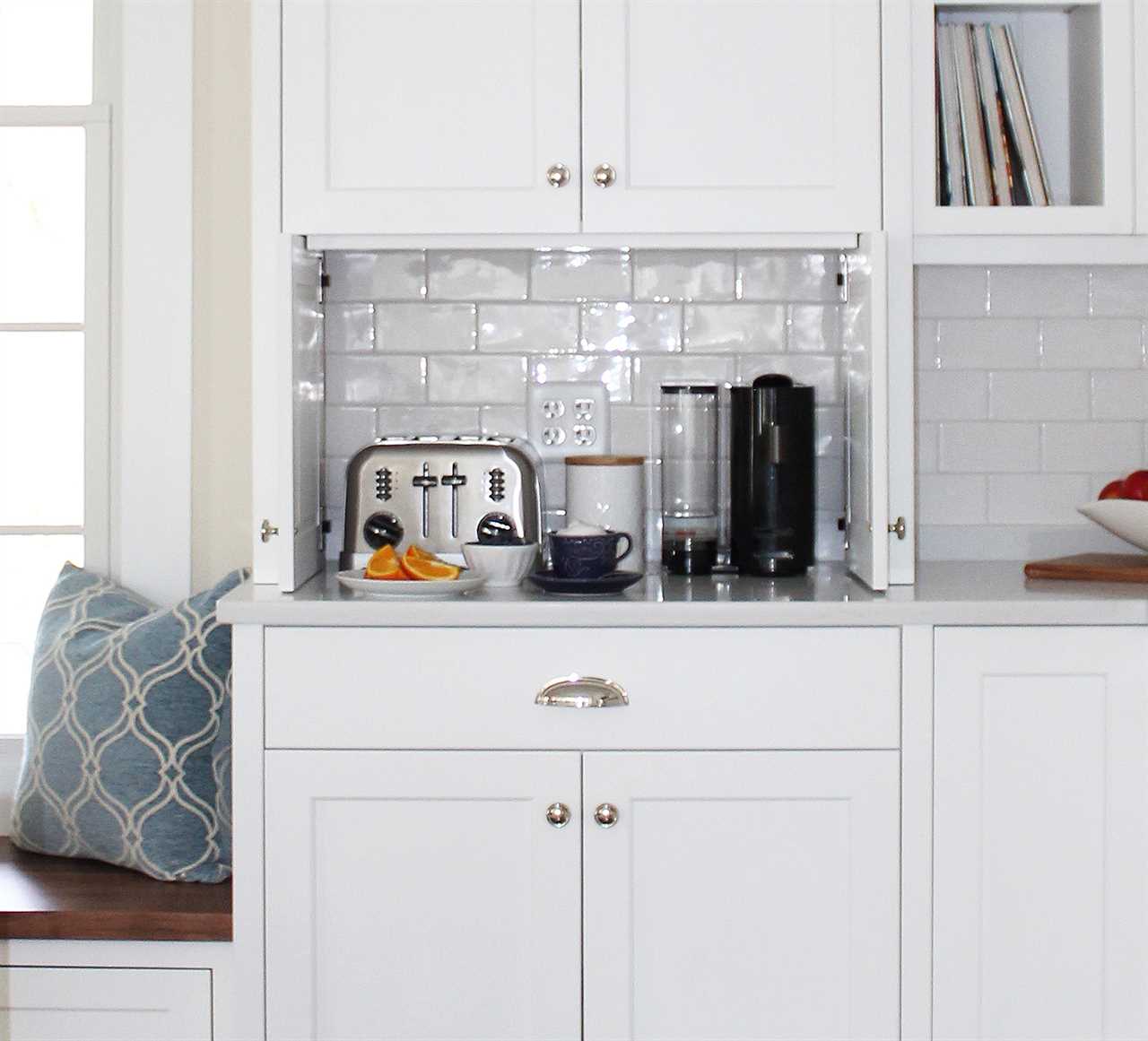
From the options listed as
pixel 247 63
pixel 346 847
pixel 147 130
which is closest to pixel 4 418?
pixel 147 130

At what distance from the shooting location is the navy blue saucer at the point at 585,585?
2199 millimetres

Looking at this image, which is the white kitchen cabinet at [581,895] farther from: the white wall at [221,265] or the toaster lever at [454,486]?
the white wall at [221,265]

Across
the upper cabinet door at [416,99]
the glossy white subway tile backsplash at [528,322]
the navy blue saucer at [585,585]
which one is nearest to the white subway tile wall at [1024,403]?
the glossy white subway tile backsplash at [528,322]

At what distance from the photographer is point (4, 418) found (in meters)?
2.78

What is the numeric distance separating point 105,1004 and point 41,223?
1374 millimetres

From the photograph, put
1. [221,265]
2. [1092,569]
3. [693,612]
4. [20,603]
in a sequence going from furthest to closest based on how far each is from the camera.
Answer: [20,603], [221,265], [1092,569], [693,612]

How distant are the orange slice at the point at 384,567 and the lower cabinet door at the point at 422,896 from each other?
253mm

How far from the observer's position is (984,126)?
95.8 inches

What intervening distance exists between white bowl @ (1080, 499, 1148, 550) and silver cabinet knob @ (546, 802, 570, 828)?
3.29 ft

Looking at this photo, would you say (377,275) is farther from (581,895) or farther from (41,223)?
(581,895)

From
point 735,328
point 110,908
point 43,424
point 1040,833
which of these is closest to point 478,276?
point 735,328

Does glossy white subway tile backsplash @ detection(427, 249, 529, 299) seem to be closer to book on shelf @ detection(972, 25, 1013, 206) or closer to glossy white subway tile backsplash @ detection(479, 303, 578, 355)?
glossy white subway tile backsplash @ detection(479, 303, 578, 355)

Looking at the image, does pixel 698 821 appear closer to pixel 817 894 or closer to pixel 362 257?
pixel 817 894

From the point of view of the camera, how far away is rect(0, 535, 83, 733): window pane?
2.79 metres
